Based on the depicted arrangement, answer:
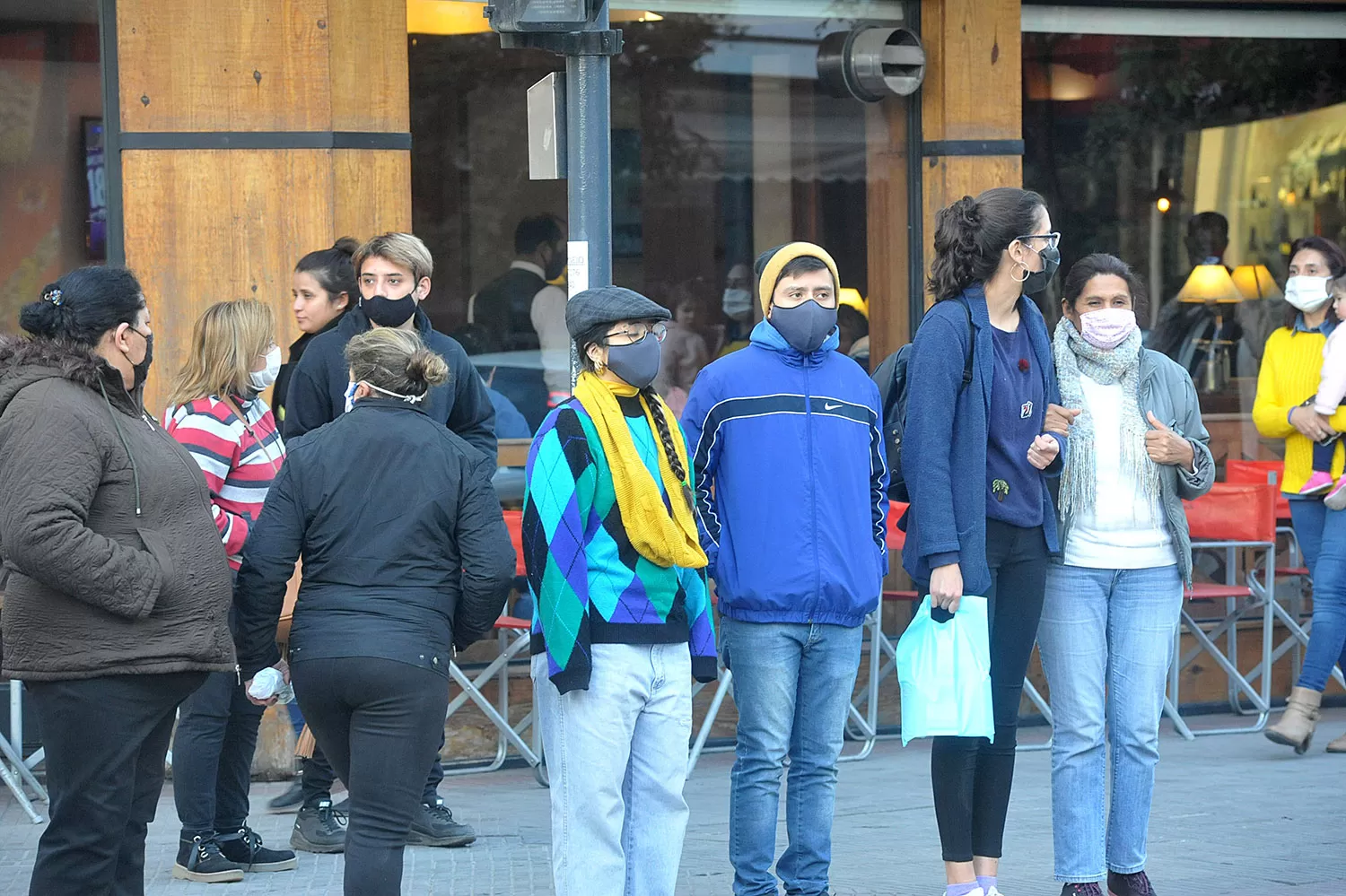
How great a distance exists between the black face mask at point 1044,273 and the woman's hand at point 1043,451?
0.45 m

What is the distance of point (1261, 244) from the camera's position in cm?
1045

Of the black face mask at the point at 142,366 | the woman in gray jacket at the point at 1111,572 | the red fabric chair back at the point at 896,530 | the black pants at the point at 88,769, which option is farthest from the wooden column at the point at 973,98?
the black pants at the point at 88,769

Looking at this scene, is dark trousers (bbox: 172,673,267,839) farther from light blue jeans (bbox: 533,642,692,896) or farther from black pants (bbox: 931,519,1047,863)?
black pants (bbox: 931,519,1047,863)

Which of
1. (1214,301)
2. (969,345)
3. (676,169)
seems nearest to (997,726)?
(969,345)

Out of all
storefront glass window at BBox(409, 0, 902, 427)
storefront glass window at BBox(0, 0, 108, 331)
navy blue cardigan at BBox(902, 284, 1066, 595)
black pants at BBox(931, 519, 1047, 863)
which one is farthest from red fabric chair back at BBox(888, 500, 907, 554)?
storefront glass window at BBox(0, 0, 108, 331)

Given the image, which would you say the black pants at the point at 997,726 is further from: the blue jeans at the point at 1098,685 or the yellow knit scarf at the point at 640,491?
the yellow knit scarf at the point at 640,491

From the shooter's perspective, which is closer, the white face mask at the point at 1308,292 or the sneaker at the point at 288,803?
the sneaker at the point at 288,803

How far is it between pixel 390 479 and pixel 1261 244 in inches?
291

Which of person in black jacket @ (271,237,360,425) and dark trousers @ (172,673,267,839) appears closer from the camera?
dark trousers @ (172,673,267,839)

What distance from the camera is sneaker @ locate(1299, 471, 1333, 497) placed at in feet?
25.9

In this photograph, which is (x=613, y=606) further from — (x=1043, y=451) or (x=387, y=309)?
(x=387, y=309)

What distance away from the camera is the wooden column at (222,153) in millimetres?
7109

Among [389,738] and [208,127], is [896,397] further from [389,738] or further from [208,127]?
[208,127]

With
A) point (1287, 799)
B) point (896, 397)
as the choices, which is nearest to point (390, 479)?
point (896, 397)
